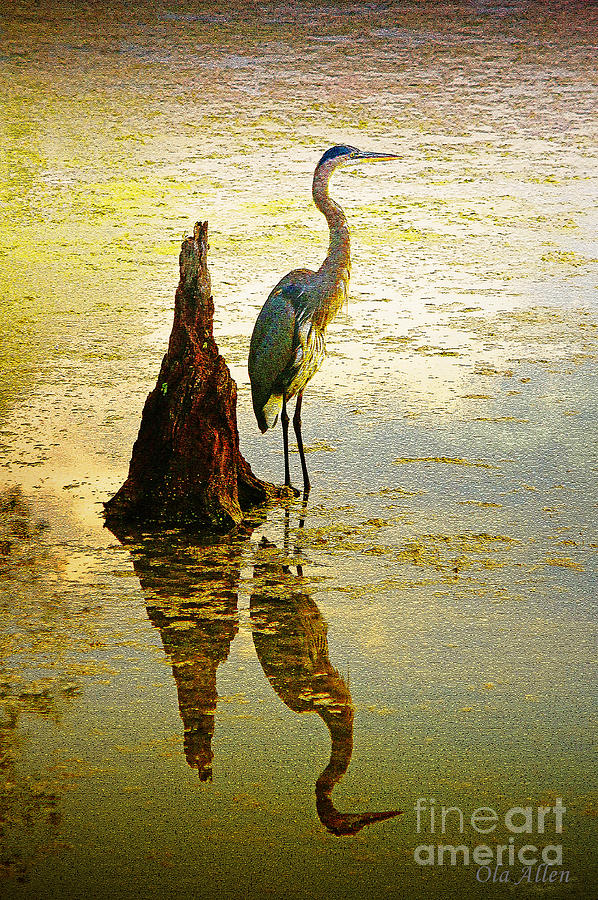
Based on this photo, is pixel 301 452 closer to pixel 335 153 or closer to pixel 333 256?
pixel 333 256

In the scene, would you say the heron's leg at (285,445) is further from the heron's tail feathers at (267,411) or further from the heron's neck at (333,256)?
the heron's neck at (333,256)

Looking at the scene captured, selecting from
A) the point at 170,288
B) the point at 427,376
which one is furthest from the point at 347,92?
the point at 427,376

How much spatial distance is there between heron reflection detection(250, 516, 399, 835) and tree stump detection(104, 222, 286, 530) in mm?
221

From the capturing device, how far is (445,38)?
10969 mm

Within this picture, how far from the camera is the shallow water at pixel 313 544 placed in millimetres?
2193

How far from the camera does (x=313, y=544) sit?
129 inches

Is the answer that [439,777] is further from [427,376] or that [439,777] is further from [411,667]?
[427,376]

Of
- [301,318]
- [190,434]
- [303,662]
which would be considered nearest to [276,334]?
[301,318]

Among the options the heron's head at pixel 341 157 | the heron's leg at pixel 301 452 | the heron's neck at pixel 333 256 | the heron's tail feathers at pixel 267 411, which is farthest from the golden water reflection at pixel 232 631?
the heron's head at pixel 341 157

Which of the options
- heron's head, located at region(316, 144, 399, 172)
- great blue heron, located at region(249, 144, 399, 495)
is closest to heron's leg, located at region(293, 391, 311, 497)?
great blue heron, located at region(249, 144, 399, 495)

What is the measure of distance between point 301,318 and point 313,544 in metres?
0.71

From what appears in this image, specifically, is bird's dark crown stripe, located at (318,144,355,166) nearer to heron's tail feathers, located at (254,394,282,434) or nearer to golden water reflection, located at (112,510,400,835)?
heron's tail feathers, located at (254,394,282,434)

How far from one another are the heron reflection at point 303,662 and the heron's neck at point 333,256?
2.68 feet

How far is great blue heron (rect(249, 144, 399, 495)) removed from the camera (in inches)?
142
